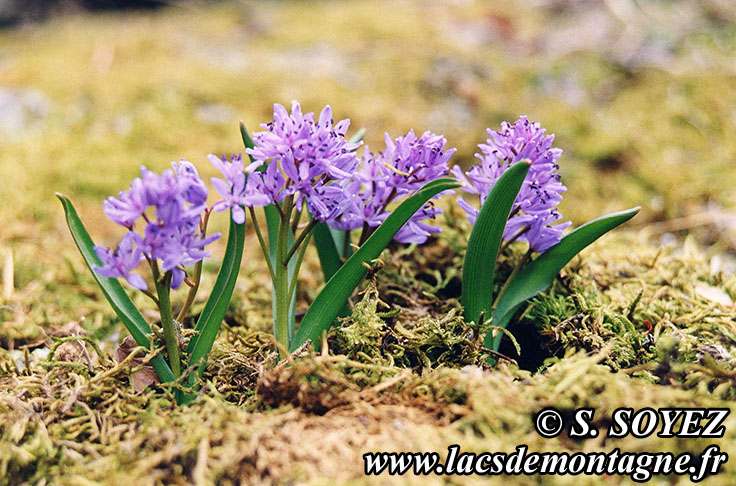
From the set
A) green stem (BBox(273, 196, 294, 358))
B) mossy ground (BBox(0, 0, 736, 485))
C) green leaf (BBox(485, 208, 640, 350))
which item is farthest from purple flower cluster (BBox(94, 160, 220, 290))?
green leaf (BBox(485, 208, 640, 350))

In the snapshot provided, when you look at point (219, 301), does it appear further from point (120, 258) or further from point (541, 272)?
point (541, 272)

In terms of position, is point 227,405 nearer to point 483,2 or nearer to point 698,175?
point 698,175

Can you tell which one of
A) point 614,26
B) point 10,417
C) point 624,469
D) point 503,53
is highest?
point 614,26

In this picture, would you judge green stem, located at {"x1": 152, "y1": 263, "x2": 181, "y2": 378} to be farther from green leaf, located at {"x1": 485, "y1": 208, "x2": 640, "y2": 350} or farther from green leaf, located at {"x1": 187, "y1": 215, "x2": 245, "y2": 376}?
green leaf, located at {"x1": 485, "y1": 208, "x2": 640, "y2": 350}

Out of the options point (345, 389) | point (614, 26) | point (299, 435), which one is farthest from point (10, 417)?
point (614, 26)

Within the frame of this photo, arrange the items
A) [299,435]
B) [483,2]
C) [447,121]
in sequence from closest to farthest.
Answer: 1. [299,435]
2. [447,121]
3. [483,2]

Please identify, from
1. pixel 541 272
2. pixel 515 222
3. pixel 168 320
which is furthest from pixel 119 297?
pixel 541 272
